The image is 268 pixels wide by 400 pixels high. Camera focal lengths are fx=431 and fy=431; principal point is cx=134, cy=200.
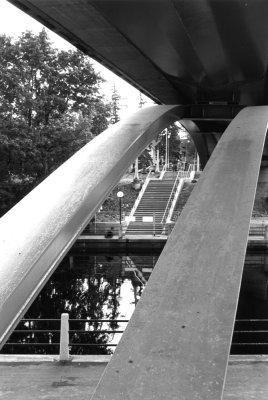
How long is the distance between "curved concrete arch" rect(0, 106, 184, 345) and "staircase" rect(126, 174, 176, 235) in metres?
19.7

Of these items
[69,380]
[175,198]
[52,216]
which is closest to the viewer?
[52,216]

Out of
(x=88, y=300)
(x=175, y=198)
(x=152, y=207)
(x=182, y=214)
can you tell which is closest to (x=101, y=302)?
(x=88, y=300)

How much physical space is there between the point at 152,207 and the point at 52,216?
2717 centimetres

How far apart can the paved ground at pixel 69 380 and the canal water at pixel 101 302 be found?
8.79ft

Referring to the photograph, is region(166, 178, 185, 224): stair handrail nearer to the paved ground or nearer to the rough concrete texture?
the paved ground

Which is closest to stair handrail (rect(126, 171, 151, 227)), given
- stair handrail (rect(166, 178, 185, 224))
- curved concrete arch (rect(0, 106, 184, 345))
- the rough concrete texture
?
stair handrail (rect(166, 178, 185, 224))

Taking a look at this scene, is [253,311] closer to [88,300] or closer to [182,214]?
[88,300]

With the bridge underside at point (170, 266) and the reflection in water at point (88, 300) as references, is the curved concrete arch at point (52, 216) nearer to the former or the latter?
the bridge underside at point (170, 266)

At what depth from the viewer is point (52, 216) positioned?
459 centimetres

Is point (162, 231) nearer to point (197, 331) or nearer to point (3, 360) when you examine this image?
point (3, 360)

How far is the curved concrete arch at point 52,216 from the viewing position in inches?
141

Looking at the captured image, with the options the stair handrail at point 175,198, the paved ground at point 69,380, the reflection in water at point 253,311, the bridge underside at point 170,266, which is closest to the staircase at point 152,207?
the stair handrail at point 175,198

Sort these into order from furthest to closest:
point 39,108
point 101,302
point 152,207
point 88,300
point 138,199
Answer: point 138,199 → point 152,207 → point 39,108 → point 88,300 → point 101,302

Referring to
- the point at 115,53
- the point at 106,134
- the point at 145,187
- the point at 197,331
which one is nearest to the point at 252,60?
the point at 115,53
